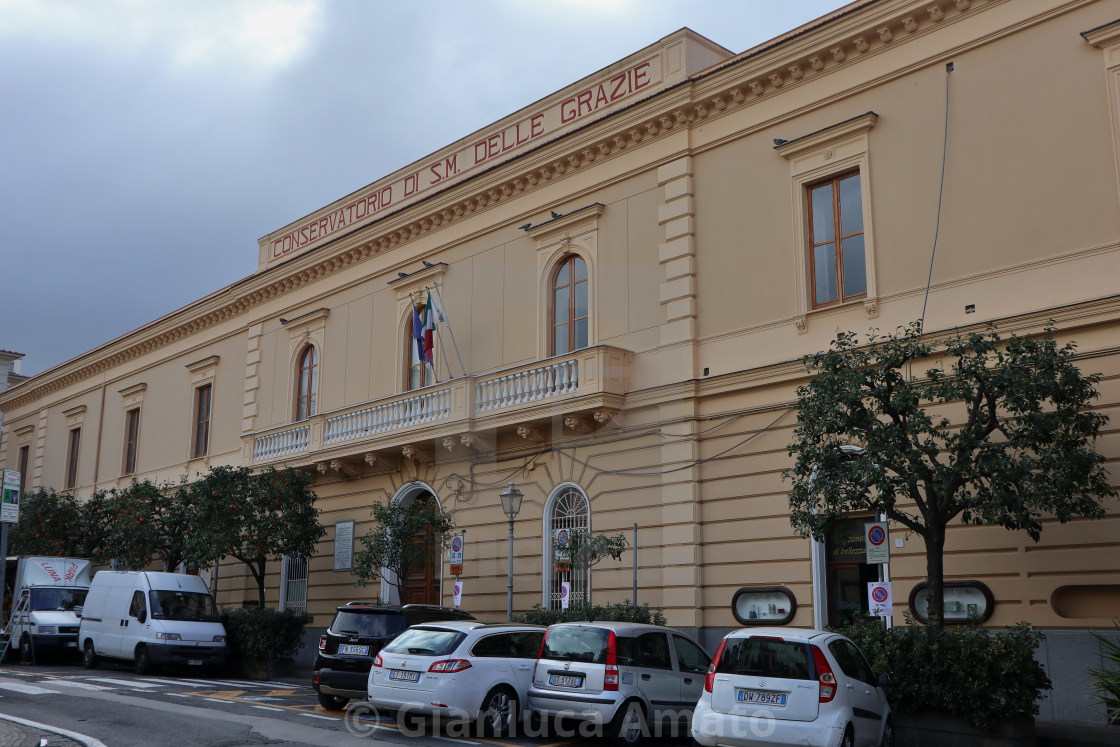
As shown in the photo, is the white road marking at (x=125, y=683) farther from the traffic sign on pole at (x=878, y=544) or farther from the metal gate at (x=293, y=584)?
the traffic sign on pole at (x=878, y=544)

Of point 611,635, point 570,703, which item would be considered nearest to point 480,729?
point 570,703

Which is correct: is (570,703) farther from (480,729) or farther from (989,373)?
(989,373)

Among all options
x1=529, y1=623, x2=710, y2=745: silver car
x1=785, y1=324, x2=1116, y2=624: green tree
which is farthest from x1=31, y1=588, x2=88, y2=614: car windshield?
x1=785, y1=324, x2=1116, y2=624: green tree

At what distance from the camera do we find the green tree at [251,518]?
2378 centimetres

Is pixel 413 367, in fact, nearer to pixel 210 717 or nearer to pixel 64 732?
pixel 210 717

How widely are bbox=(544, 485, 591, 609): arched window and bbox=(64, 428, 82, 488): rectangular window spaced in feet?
87.9

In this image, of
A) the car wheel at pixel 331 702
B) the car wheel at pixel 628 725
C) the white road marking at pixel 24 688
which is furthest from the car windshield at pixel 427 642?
the white road marking at pixel 24 688

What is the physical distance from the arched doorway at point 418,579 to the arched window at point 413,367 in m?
2.45

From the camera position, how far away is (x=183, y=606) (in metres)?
22.4

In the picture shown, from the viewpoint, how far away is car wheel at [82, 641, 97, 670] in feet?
76.2

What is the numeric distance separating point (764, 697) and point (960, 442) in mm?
4053

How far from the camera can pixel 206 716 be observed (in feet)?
45.4

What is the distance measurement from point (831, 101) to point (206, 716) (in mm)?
13647

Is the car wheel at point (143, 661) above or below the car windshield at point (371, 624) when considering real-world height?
below
